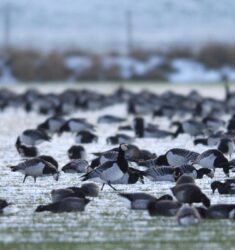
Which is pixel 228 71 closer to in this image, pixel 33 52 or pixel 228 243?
pixel 33 52

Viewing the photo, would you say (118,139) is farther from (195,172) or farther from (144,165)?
(195,172)

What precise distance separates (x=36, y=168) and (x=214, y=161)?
2662mm

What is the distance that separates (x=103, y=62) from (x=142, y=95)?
26880 mm

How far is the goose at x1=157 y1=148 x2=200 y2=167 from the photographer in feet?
46.8

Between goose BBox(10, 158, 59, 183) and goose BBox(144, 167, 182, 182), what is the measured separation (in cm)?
142

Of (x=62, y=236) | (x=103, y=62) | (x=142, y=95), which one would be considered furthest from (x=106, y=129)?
(x=103, y=62)

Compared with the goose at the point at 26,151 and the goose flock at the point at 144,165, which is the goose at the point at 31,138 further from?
the goose at the point at 26,151

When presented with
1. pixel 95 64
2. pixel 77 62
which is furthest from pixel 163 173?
pixel 77 62

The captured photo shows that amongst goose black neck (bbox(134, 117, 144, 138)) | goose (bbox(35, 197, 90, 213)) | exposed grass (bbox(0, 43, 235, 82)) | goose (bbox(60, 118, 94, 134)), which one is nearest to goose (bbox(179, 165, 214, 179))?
goose (bbox(35, 197, 90, 213))

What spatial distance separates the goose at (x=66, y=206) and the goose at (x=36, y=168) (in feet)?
8.73

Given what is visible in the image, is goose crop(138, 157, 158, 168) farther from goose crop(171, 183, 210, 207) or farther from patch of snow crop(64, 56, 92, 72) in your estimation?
patch of snow crop(64, 56, 92, 72)

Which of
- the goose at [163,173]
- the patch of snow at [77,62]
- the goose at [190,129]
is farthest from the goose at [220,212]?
the patch of snow at [77,62]

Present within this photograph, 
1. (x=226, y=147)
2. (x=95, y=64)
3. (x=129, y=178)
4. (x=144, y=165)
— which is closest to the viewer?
(x=129, y=178)

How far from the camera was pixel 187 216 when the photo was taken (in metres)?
9.91
